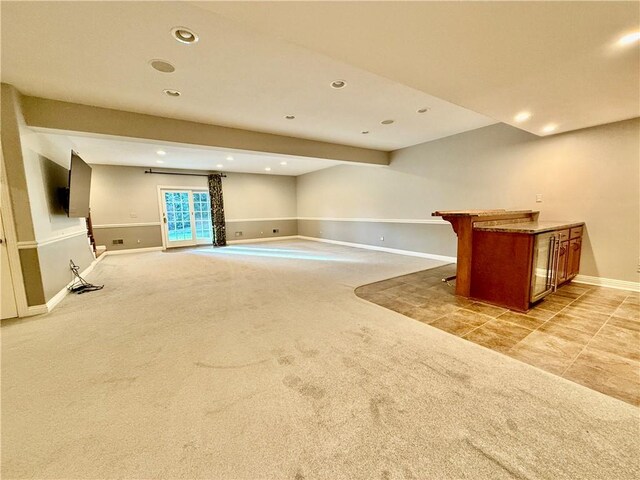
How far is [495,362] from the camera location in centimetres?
184

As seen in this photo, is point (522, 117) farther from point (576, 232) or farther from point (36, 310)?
point (36, 310)

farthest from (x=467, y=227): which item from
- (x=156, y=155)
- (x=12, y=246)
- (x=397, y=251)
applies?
(x=156, y=155)

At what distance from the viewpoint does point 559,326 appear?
238cm

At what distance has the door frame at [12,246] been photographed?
8.79 ft

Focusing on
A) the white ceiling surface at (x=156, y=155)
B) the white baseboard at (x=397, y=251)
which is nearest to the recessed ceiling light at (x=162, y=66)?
Answer: the white ceiling surface at (x=156, y=155)

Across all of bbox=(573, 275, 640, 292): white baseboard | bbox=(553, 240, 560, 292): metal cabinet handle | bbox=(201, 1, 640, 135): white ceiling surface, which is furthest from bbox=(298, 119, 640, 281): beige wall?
bbox=(201, 1, 640, 135): white ceiling surface

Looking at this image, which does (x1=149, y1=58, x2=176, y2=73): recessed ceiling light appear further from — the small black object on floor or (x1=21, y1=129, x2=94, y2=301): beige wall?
the small black object on floor

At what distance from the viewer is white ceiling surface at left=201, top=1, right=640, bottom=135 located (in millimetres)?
1408

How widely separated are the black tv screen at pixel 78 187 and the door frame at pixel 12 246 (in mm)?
859

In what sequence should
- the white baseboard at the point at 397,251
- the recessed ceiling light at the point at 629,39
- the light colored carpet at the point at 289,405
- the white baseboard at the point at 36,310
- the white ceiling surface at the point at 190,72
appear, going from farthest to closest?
the white baseboard at the point at 397,251
the white baseboard at the point at 36,310
the white ceiling surface at the point at 190,72
the recessed ceiling light at the point at 629,39
the light colored carpet at the point at 289,405

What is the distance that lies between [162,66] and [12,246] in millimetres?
2602

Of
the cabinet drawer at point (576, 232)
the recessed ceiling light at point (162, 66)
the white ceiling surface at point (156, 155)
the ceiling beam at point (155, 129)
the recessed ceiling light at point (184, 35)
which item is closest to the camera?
the recessed ceiling light at point (184, 35)

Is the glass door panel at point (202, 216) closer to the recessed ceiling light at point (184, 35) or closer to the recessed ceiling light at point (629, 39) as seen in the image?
the recessed ceiling light at point (184, 35)

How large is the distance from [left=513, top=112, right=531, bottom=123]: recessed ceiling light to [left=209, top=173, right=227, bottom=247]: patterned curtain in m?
7.93
